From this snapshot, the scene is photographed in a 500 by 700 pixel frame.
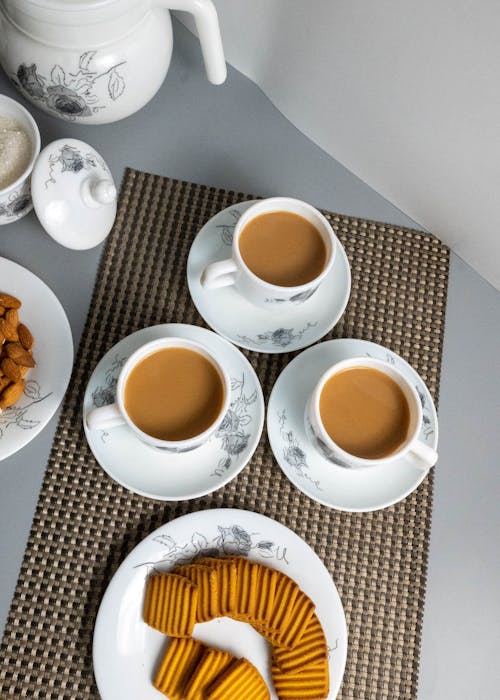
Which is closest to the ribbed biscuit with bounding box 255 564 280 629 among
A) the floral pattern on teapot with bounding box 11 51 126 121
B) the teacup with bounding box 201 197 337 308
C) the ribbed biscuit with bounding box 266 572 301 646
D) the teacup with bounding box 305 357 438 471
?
the ribbed biscuit with bounding box 266 572 301 646

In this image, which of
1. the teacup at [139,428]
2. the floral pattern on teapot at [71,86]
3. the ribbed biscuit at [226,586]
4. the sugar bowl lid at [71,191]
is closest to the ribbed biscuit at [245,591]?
the ribbed biscuit at [226,586]

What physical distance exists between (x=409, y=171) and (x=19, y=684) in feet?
2.30

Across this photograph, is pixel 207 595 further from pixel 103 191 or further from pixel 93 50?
pixel 93 50

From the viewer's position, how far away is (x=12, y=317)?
2.47 ft

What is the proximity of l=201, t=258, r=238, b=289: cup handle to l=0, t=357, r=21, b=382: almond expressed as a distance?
21 cm

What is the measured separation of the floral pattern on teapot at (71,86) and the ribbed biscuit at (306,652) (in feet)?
1.91

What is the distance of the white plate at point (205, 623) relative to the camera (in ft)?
2.33

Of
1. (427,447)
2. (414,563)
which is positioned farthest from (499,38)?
(414,563)

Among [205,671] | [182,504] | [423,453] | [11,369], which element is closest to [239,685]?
[205,671]

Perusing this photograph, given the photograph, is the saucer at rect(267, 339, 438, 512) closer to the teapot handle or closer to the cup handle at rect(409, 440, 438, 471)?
the cup handle at rect(409, 440, 438, 471)

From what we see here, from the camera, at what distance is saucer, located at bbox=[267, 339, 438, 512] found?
750 mm

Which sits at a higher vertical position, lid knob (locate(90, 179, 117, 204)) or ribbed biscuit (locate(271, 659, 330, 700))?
lid knob (locate(90, 179, 117, 204))

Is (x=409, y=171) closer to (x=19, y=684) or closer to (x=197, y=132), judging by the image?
(x=197, y=132)

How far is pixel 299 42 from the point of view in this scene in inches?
31.9
